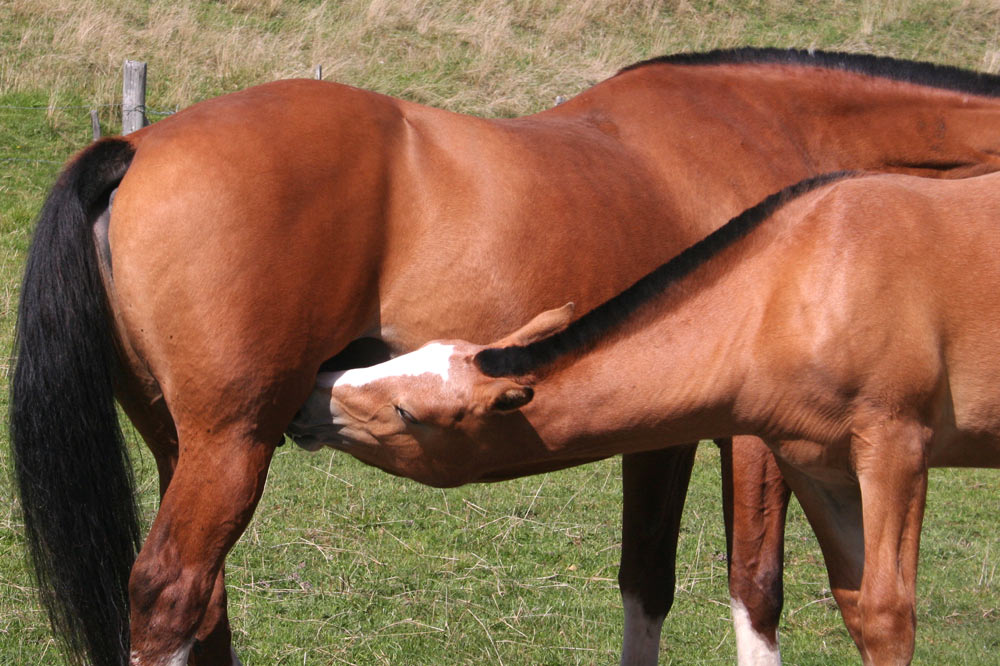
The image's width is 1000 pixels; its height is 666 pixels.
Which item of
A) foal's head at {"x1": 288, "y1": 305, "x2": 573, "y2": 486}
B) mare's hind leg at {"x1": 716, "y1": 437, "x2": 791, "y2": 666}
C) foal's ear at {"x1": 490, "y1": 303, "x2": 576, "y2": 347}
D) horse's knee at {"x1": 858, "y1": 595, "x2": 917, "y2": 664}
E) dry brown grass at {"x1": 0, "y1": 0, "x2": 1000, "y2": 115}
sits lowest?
dry brown grass at {"x1": 0, "y1": 0, "x2": 1000, "y2": 115}

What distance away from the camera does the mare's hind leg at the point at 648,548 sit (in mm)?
4113

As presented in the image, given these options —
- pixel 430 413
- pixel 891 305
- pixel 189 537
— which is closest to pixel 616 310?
pixel 430 413

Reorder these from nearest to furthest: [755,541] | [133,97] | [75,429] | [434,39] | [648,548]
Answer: [75,429]
[755,541]
[648,548]
[133,97]
[434,39]

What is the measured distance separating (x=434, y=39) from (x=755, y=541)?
1239 cm

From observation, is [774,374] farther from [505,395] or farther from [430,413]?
[430,413]

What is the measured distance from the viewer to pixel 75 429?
3.07 meters

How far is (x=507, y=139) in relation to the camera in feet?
11.1

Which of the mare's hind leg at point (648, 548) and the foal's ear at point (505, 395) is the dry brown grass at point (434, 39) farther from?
the foal's ear at point (505, 395)

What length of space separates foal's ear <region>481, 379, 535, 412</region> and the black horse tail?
1088mm

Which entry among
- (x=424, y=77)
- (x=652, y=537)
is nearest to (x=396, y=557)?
(x=652, y=537)

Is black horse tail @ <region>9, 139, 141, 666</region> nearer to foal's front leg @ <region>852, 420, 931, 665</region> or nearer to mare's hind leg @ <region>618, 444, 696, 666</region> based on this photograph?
mare's hind leg @ <region>618, 444, 696, 666</region>

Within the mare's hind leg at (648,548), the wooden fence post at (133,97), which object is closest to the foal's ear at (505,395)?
the mare's hind leg at (648,548)

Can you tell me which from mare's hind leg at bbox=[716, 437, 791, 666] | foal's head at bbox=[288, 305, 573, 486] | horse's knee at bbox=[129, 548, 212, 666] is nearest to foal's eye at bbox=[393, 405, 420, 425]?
foal's head at bbox=[288, 305, 573, 486]

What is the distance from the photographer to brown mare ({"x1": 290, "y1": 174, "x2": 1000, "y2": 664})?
2881mm
